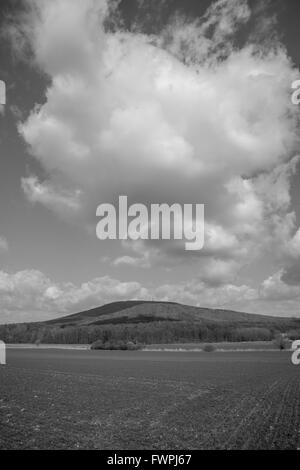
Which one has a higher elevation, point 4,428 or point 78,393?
point 4,428

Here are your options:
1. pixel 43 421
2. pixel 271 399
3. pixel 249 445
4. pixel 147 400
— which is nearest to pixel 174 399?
pixel 147 400

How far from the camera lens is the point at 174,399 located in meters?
28.8

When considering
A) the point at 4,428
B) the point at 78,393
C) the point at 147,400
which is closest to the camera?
the point at 4,428

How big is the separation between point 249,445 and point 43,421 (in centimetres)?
1208

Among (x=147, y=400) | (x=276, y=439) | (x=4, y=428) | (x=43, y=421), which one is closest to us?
(x=276, y=439)
